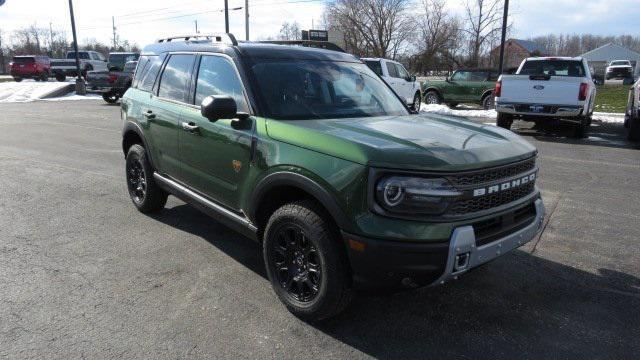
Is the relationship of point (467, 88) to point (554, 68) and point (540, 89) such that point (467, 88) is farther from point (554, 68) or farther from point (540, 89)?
point (540, 89)

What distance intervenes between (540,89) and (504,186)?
30.1ft

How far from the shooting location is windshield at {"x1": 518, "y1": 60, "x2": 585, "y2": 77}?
11.9 metres

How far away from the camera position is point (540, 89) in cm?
1101

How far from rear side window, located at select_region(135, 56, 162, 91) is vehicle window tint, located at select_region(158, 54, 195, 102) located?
21 cm

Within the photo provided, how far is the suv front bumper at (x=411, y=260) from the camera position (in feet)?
8.52

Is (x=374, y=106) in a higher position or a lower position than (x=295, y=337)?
higher

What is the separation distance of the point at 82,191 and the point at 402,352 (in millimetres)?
5257

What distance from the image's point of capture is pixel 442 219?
267 cm

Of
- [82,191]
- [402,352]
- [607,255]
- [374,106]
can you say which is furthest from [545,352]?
[82,191]

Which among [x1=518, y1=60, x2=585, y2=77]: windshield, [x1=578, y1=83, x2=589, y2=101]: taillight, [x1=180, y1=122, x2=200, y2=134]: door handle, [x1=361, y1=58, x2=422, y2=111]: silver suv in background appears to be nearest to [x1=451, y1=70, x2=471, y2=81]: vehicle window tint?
[x1=361, y1=58, x2=422, y2=111]: silver suv in background

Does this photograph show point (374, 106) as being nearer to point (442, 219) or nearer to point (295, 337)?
point (442, 219)

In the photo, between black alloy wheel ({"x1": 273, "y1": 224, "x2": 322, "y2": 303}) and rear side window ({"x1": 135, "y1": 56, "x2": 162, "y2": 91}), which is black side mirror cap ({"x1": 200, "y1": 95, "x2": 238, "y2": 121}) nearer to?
black alloy wheel ({"x1": 273, "y1": 224, "x2": 322, "y2": 303})

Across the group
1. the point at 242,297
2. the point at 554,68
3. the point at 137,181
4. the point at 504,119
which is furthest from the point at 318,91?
the point at 554,68

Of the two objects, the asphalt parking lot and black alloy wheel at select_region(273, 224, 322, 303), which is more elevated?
black alloy wheel at select_region(273, 224, 322, 303)
